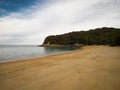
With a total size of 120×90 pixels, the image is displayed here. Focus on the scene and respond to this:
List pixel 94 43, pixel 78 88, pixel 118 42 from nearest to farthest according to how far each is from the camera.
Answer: pixel 78 88
pixel 118 42
pixel 94 43

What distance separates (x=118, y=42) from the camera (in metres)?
48.6

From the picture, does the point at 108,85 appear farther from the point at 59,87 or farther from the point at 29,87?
the point at 29,87

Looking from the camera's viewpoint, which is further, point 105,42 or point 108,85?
point 105,42

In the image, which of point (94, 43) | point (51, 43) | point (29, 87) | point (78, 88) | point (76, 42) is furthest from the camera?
point (51, 43)

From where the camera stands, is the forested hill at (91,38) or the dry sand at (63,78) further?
the forested hill at (91,38)

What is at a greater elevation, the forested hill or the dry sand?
the forested hill

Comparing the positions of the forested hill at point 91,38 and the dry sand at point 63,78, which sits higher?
the forested hill at point 91,38

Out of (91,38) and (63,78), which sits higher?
(91,38)

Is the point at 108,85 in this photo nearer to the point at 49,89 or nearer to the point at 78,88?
the point at 78,88

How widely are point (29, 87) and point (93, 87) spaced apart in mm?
2407

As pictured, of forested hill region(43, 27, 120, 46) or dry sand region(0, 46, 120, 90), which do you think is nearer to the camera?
dry sand region(0, 46, 120, 90)

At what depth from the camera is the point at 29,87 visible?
4180 millimetres

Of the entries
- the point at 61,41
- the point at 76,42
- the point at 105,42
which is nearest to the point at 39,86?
the point at 105,42

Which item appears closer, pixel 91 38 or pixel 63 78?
pixel 63 78
